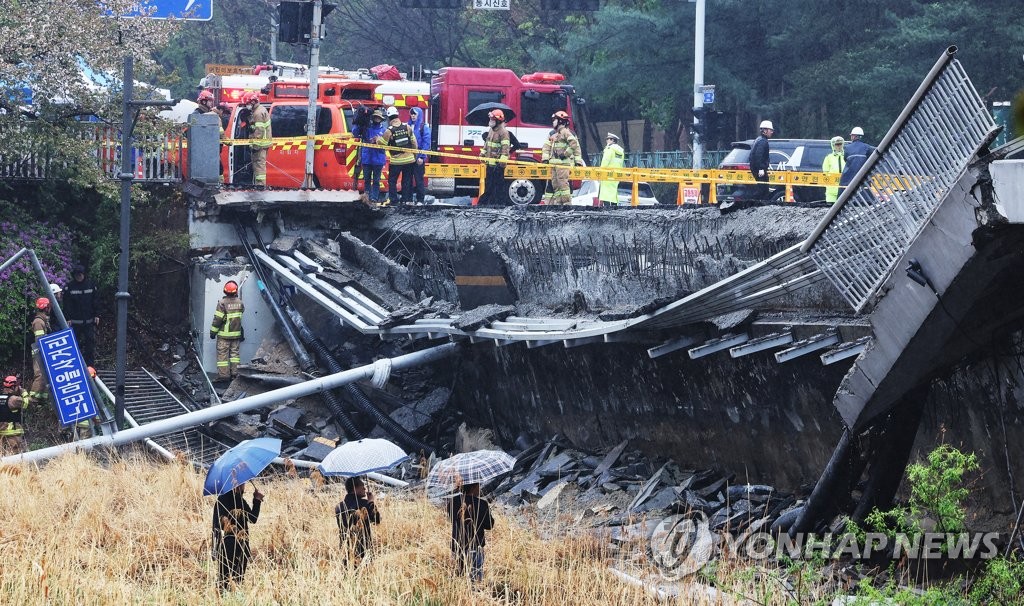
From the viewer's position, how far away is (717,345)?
10.7 metres

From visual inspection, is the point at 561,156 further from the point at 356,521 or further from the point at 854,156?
the point at 356,521

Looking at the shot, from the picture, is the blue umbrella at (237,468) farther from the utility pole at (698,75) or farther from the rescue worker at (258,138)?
the utility pole at (698,75)

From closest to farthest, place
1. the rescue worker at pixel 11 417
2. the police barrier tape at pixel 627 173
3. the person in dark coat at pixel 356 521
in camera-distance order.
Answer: the person in dark coat at pixel 356 521 → the rescue worker at pixel 11 417 → the police barrier tape at pixel 627 173

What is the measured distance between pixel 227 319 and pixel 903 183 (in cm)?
1130

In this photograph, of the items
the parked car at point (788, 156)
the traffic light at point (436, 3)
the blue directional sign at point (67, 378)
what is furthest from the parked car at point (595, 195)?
the blue directional sign at point (67, 378)

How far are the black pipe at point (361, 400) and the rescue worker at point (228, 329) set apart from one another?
769mm

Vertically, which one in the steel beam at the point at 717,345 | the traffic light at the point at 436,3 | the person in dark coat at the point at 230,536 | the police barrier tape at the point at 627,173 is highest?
the traffic light at the point at 436,3

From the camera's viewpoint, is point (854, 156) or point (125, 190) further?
point (854, 156)

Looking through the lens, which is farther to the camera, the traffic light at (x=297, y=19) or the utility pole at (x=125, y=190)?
the traffic light at (x=297, y=19)

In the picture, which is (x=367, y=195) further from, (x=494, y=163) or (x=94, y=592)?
(x=94, y=592)

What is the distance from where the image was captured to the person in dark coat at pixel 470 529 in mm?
8383

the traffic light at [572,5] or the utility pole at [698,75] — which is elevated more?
the traffic light at [572,5]

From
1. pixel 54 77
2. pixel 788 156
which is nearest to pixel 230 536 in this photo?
pixel 54 77

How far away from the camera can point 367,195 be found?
63.1 feet
